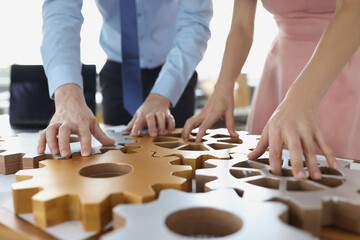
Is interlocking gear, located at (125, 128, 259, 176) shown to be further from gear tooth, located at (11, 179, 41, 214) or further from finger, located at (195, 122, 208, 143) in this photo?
gear tooth, located at (11, 179, 41, 214)

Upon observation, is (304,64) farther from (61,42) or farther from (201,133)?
(61,42)

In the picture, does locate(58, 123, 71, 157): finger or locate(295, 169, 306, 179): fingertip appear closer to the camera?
Answer: locate(295, 169, 306, 179): fingertip

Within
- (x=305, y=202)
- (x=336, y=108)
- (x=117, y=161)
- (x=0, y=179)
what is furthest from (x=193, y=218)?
(x=336, y=108)

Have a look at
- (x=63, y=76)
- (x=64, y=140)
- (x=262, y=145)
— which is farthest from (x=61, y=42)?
(x=262, y=145)

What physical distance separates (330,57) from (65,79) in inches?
36.8

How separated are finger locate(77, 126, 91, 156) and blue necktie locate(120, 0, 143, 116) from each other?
2.31 feet

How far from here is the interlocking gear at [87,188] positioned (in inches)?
21.6

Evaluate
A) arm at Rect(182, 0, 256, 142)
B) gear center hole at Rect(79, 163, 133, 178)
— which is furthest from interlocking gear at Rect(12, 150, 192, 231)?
arm at Rect(182, 0, 256, 142)

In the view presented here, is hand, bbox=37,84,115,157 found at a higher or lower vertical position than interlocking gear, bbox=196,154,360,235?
higher

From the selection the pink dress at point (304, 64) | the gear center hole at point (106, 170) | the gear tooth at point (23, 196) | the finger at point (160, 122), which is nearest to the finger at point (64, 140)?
the gear center hole at point (106, 170)

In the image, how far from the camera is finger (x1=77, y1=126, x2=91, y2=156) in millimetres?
902

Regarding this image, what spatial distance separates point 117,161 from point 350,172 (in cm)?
59

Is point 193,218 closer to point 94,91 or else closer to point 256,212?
point 256,212

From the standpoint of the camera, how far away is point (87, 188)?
608 mm
